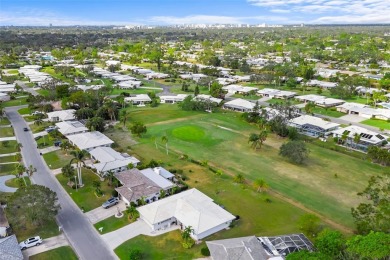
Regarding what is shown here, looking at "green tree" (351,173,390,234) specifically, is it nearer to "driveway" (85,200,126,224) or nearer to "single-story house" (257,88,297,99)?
"driveway" (85,200,126,224)

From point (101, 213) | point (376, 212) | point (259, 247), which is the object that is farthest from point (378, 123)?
point (101, 213)

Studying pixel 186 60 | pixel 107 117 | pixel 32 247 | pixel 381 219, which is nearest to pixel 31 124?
pixel 107 117

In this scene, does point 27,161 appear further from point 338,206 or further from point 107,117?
point 338,206

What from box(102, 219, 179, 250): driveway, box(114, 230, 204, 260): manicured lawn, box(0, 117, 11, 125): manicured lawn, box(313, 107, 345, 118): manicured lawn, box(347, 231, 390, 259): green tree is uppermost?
box(347, 231, 390, 259): green tree

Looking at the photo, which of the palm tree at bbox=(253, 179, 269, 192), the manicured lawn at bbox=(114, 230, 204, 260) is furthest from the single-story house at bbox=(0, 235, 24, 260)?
the palm tree at bbox=(253, 179, 269, 192)

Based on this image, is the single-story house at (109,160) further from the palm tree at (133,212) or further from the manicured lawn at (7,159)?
the manicured lawn at (7,159)

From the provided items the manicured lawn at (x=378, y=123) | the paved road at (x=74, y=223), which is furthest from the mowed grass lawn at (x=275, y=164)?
the manicured lawn at (x=378, y=123)
